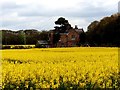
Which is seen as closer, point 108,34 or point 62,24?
point 108,34

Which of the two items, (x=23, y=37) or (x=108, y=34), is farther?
(x=23, y=37)

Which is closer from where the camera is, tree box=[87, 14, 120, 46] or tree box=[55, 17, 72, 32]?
tree box=[87, 14, 120, 46]

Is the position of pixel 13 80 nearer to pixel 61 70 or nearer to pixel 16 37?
pixel 61 70

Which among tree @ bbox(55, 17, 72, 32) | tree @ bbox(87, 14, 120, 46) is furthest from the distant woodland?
tree @ bbox(55, 17, 72, 32)

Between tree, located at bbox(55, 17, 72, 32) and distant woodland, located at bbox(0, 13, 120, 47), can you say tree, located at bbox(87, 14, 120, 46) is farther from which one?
tree, located at bbox(55, 17, 72, 32)

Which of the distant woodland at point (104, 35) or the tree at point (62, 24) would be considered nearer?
the distant woodland at point (104, 35)

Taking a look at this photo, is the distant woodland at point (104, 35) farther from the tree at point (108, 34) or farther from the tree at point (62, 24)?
the tree at point (62, 24)

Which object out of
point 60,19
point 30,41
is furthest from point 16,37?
point 60,19

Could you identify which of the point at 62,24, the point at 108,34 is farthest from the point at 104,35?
the point at 62,24

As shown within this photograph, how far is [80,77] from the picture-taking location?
12008 mm

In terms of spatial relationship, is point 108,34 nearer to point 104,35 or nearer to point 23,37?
point 104,35

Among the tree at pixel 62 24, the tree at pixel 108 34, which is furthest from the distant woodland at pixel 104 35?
the tree at pixel 62 24

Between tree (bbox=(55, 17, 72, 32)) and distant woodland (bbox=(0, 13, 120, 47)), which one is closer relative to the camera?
distant woodland (bbox=(0, 13, 120, 47))

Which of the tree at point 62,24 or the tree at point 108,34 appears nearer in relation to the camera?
the tree at point 108,34
